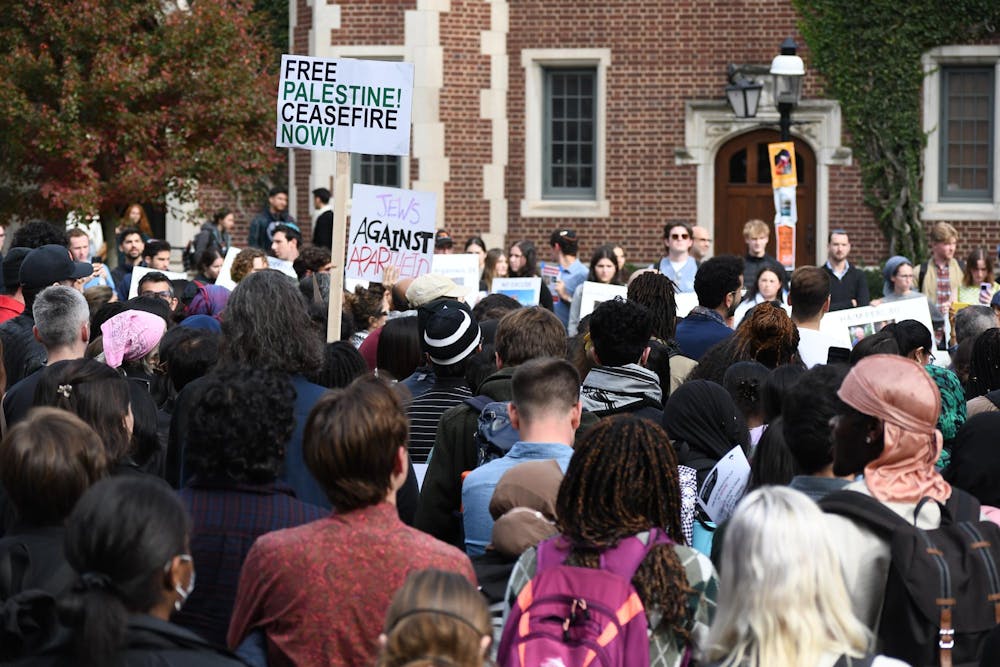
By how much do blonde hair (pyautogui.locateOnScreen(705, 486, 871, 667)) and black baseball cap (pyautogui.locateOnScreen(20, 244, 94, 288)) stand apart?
535cm

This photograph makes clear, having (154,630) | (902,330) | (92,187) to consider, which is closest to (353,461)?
(154,630)

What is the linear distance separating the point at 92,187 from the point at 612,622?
59.6 feet

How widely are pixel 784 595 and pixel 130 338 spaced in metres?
3.98

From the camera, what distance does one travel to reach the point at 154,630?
3143 millimetres

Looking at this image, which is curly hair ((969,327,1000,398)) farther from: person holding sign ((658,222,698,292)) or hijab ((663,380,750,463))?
person holding sign ((658,222,698,292))

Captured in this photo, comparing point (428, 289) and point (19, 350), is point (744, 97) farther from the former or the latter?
point (19, 350)

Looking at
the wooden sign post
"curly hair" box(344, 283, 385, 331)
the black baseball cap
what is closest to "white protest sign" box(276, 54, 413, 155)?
the wooden sign post

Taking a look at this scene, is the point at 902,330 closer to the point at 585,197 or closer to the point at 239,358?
the point at 239,358

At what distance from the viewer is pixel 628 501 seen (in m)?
3.65

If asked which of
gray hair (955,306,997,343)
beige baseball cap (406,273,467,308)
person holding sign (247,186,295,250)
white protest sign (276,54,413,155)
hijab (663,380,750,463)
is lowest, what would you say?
hijab (663,380,750,463)

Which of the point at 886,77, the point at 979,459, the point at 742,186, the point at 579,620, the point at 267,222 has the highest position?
the point at 886,77

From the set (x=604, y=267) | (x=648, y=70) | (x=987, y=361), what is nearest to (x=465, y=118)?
(x=648, y=70)

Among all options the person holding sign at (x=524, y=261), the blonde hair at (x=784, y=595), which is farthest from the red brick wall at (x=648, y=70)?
the blonde hair at (x=784, y=595)

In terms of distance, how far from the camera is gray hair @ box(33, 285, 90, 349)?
20.0ft
